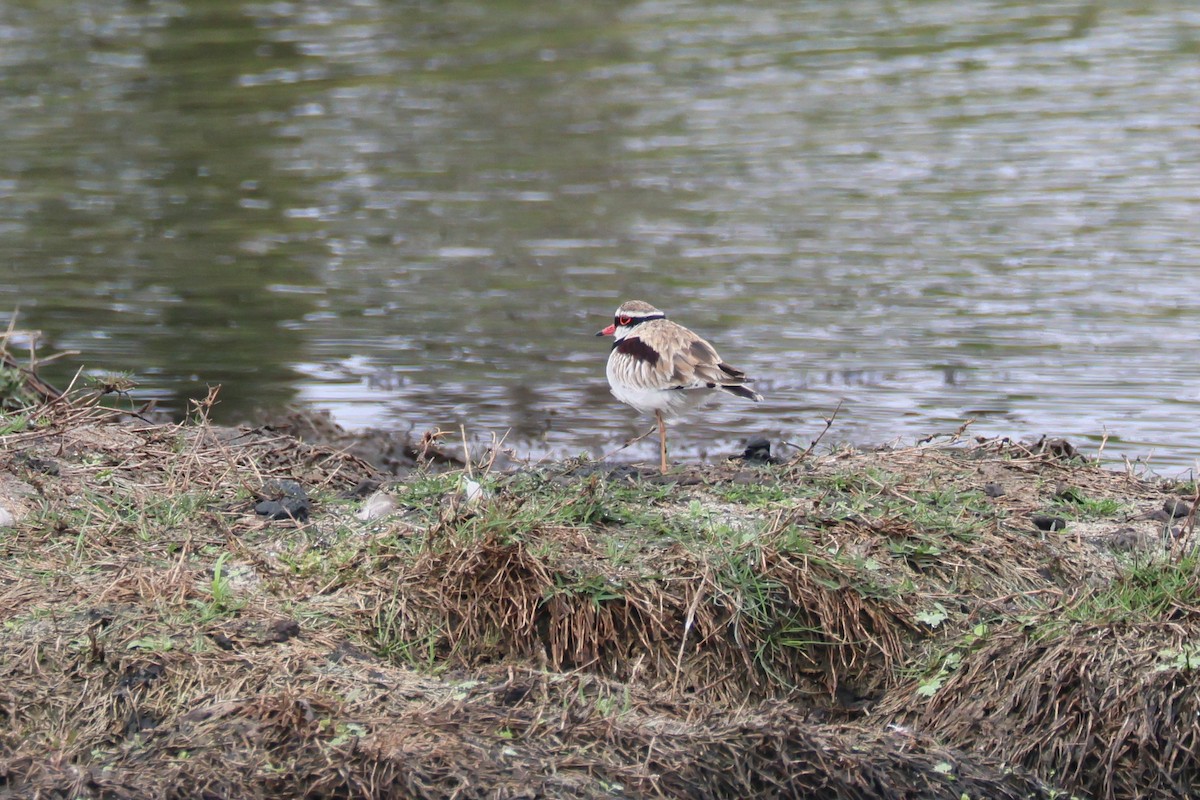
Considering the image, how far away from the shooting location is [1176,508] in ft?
20.7

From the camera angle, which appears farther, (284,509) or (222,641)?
(284,509)

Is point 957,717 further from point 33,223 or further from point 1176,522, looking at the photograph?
point 33,223

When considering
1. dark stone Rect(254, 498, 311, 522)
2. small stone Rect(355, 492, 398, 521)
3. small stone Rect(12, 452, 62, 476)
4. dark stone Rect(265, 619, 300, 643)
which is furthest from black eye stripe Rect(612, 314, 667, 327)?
dark stone Rect(265, 619, 300, 643)

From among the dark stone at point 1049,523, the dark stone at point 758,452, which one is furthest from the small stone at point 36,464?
the dark stone at point 1049,523

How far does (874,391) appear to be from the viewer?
32.2ft

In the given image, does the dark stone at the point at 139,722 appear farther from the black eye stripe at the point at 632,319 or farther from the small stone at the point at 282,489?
the black eye stripe at the point at 632,319

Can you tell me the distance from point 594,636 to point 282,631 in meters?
1.01

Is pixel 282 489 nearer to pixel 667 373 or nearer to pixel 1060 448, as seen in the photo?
pixel 667 373

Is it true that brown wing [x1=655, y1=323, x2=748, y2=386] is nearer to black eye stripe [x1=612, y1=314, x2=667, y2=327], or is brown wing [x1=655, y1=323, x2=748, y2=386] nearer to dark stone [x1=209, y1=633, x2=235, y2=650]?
black eye stripe [x1=612, y1=314, x2=667, y2=327]

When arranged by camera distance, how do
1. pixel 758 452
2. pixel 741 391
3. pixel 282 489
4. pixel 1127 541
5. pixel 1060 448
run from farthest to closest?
pixel 1060 448
pixel 758 452
pixel 741 391
pixel 282 489
pixel 1127 541

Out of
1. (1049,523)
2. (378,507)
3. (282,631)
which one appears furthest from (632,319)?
(282,631)

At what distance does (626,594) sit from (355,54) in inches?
634

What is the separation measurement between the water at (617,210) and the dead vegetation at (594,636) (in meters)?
2.78

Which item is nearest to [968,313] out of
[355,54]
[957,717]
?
[957,717]
